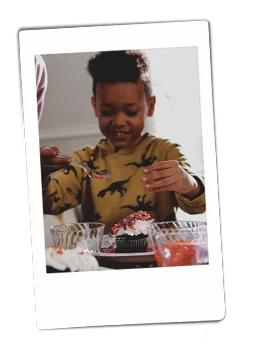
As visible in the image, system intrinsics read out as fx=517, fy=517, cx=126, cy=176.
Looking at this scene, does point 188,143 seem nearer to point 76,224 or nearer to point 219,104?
point 219,104

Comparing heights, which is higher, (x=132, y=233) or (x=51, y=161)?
(x=51, y=161)

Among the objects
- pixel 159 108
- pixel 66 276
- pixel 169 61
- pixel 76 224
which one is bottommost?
pixel 66 276

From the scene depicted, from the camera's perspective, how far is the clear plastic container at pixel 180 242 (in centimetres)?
142

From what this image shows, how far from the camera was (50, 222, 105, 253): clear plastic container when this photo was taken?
4.64 ft

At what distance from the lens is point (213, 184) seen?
56.2 inches

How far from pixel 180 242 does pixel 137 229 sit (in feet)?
0.41

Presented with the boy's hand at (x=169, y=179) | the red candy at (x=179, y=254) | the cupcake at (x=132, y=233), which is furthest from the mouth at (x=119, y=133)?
the red candy at (x=179, y=254)

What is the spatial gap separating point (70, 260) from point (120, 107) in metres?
0.44

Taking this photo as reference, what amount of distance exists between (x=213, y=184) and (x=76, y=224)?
394mm

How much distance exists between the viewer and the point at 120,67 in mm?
1407

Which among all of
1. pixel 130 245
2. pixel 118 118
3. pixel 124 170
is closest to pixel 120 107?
pixel 118 118

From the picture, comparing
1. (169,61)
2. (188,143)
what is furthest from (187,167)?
(169,61)

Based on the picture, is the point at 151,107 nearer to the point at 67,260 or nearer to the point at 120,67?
the point at 120,67

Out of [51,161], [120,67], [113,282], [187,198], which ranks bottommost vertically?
[113,282]
